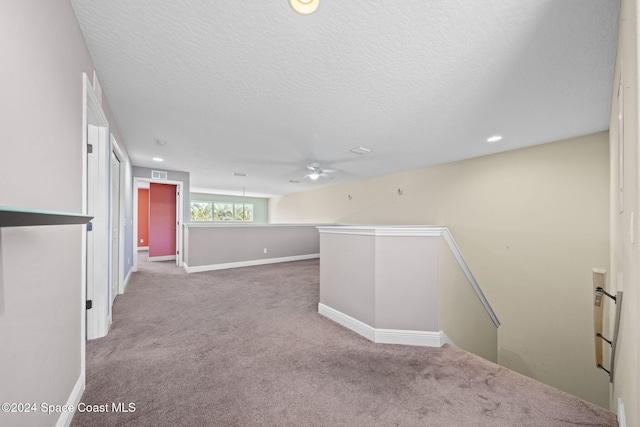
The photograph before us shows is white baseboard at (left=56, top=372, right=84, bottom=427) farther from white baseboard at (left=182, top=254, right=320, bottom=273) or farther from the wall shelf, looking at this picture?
white baseboard at (left=182, top=254, right=320, bottom=273)

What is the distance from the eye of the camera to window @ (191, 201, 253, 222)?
37.5 ft

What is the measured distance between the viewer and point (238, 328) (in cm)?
259

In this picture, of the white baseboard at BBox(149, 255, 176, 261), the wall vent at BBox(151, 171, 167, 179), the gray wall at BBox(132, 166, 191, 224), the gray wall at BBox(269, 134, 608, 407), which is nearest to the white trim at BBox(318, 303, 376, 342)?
the gray wall at BBox(269, 134, 608, 407)

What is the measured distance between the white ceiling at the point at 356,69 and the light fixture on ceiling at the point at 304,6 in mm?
45

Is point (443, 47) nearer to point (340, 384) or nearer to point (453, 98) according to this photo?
point (453, 98)

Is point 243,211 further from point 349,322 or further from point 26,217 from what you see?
point 26,217

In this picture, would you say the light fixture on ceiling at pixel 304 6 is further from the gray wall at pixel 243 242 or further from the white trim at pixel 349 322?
the gray wall at pixel 243 242

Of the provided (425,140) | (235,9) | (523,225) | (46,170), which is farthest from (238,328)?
(523,225)

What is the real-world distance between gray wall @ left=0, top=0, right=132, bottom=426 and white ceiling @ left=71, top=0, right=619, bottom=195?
503 mm

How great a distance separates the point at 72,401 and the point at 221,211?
439 inches

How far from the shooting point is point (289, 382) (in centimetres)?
173

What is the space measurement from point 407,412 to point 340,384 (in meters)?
0.45

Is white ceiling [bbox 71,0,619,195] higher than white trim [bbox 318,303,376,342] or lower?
higher

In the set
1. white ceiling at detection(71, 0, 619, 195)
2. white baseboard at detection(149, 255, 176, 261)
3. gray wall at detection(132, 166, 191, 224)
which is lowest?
white baseboard at detection(149, 255, 176, 261)
